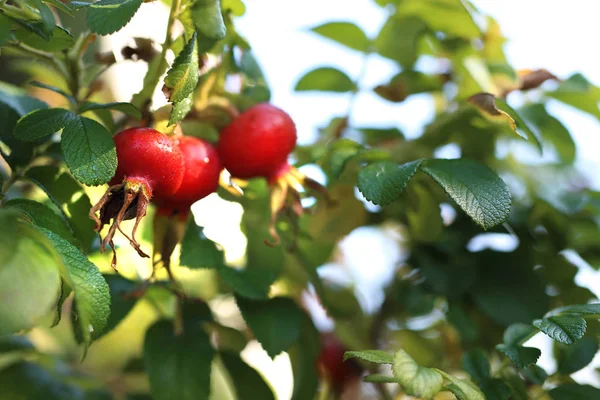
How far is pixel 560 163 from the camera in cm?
113

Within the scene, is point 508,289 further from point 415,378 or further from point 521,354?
point 415,378

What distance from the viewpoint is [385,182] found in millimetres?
647

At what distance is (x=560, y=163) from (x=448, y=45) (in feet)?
0.99

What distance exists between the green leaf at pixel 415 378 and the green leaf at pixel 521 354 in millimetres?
84

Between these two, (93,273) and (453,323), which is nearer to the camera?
(93,273)

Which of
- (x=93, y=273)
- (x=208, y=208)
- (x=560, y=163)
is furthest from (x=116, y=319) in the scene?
(x=560, y=163)

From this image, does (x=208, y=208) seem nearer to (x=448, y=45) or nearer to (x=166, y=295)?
(x=166, y=295)

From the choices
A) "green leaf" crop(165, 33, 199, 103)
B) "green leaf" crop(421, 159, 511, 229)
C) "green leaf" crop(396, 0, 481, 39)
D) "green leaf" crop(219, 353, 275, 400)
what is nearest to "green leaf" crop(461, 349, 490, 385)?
"green leaf" crop(421, 159, 511, 229)

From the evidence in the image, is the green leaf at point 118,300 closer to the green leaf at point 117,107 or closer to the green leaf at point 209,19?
the green leaf at point 117,107

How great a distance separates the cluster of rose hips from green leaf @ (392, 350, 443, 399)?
0.24 meters

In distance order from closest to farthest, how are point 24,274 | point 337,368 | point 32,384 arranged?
1. point 24,274
2. point 32,384
3. point 337,368

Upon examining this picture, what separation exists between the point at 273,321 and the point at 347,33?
0.52 m

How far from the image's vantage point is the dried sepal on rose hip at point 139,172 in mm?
601

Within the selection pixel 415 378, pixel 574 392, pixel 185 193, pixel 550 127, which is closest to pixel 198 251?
pixel 185 193
